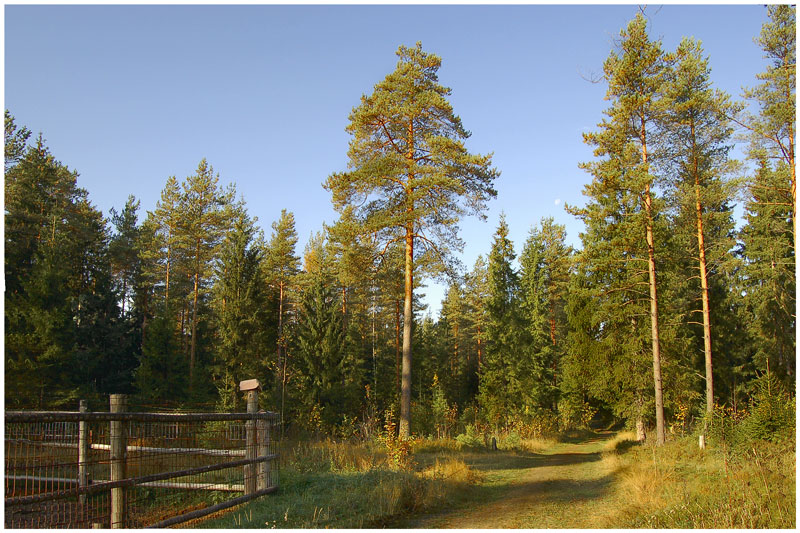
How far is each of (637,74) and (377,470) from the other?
50.4 feet

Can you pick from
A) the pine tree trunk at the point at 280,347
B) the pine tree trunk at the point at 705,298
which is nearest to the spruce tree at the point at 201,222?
the pine tree trunk at the point at 280,347

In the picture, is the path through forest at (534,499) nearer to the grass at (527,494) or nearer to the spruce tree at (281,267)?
the grass at (527,494)

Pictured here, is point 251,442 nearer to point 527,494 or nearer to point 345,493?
point 345,493

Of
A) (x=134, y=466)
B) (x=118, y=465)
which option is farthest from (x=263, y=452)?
(x=134, y=466)

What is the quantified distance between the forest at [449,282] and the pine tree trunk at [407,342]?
9 cm

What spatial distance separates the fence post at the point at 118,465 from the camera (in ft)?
22.4

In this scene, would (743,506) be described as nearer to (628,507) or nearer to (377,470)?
(628,507)

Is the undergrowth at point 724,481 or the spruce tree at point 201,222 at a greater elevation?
the spruce tree at point 201,222

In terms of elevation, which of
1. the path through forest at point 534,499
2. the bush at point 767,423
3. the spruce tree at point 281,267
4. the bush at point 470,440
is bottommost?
the bush at point 470,440

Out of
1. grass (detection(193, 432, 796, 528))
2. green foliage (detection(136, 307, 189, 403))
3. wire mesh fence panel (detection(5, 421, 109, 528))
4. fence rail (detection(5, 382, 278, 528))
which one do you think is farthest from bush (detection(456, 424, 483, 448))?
green foliage (detection(136, 307, 189, 403))

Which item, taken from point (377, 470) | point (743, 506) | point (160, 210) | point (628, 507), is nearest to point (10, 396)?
point (160, 210)

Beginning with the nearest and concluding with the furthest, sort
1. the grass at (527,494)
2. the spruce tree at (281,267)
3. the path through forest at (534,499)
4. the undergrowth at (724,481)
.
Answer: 1. the undergrowth at (724,481)
2. the grass at (527,494)
3. the path through forest at (534,499)
4. the spruce tree at (281,267)

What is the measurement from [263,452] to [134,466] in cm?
394

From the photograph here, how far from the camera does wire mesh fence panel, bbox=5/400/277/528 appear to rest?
6723mm
